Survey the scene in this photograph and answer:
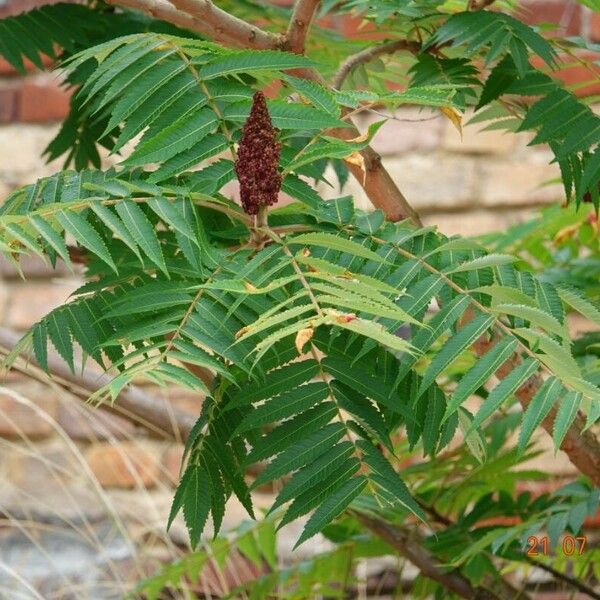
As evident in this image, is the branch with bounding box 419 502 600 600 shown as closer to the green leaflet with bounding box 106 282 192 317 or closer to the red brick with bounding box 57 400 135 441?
the green leaflet with bounding box 106 282 192 317

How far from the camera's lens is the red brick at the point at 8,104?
9.57 ft

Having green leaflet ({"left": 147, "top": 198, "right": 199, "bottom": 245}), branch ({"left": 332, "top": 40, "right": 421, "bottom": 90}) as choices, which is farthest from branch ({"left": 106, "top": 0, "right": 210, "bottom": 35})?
green leaflet ({"left": 147, "top": 198, "right": 199, "bottom": 245})

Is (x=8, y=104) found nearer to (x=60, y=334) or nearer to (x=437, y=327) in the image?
(x=60, y=334)

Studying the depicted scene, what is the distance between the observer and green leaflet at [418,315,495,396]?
875mm

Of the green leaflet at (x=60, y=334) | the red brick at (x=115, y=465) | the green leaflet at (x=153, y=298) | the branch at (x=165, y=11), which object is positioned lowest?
the red brick at (x=115, y=465)

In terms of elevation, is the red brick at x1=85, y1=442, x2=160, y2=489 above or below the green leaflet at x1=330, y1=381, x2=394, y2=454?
below

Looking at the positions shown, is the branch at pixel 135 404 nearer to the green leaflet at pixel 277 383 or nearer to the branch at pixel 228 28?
the branch at pixel 228 28

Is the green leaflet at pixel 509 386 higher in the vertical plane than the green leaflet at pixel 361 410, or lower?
higher

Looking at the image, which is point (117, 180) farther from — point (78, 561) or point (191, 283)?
point (78, 561)

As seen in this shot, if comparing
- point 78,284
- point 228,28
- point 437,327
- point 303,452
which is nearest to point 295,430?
point 303,452

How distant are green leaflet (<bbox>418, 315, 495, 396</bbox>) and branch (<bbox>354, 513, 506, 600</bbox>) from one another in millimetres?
695

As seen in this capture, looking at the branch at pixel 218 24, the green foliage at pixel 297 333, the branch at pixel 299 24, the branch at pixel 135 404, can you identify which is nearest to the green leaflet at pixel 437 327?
the green foliage at pixel 297 333

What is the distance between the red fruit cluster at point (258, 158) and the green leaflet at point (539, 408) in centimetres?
23

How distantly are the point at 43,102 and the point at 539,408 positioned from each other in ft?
7.30
